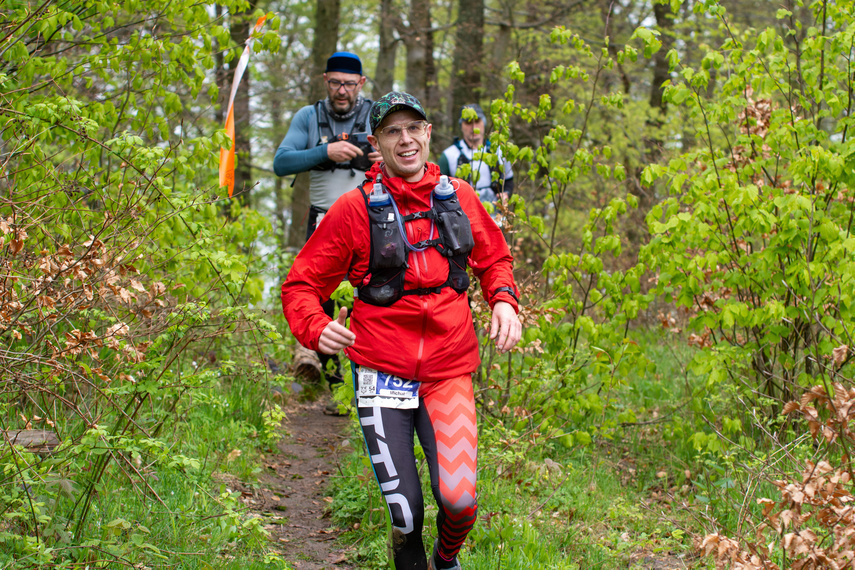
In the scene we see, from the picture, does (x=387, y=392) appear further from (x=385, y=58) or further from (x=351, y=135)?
(x=385, y=58)

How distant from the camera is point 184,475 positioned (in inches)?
176

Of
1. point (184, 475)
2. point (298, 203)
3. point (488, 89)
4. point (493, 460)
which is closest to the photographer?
point (184, 475)

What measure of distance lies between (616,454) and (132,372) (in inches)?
144

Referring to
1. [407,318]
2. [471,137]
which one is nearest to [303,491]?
[407,318]

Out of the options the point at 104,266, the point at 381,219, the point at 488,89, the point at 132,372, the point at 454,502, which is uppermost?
the point at 488,89

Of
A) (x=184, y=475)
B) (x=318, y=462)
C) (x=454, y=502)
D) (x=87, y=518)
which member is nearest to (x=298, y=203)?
(x=318, y=462)

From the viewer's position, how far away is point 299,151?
5.89 metres

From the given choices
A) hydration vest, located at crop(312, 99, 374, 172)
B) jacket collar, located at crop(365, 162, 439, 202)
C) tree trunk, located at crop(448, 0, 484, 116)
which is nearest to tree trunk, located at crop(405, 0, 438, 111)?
tree trunk, located at crop(448, 0, 484, 116)

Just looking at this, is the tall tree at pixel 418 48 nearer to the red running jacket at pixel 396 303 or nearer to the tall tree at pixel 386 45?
the tall tree at pixel 386 45

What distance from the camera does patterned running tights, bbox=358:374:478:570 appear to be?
3.17 meters

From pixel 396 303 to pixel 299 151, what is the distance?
9.75 feet

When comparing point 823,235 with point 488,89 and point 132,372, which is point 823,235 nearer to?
point 132,372

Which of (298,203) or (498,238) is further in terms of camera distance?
(298,203)

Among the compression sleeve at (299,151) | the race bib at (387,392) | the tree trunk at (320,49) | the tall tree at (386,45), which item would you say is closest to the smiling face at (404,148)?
the race bib at (387,392)
